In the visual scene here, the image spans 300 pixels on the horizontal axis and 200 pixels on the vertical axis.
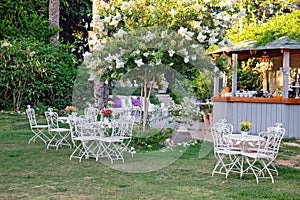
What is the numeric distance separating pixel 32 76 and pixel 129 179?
30.4 feet

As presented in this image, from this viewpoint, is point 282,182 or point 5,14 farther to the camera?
point 5,14

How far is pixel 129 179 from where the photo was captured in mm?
6297

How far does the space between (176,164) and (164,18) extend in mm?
3311

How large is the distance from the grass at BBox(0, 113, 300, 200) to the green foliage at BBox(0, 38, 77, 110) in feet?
20.2

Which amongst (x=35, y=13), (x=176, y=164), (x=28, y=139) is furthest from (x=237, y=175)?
(x=35, y=13)

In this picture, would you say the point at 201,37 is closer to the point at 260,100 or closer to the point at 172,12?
the point at 172,12

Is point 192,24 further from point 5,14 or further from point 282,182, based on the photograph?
point 5,14

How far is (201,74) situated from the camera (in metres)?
9.91

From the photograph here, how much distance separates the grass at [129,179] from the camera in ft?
17.9

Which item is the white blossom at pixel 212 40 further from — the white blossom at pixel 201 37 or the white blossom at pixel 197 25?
the white blossom at pixel 197 25

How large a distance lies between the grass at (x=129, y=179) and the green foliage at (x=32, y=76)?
6.16 metres

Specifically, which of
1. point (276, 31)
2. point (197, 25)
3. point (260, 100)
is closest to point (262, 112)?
point (260, 100)

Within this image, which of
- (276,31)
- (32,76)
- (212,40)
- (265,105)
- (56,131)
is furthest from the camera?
(32,76)

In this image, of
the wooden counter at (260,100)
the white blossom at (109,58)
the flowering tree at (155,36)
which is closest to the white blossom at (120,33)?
the flowering tree at (155,36)
